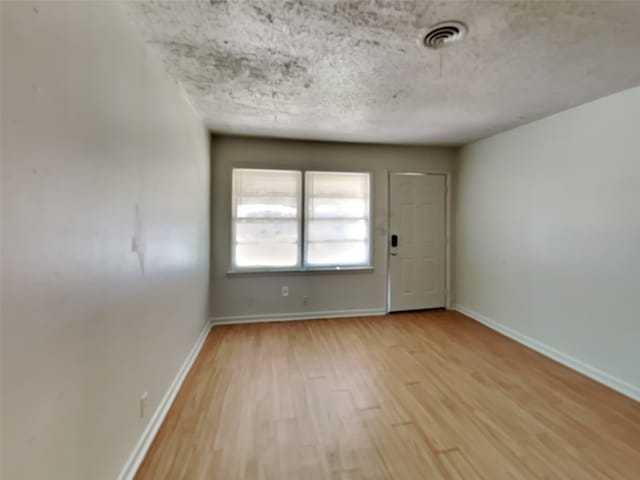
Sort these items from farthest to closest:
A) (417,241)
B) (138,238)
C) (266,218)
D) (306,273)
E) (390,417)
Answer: (417,241), (306,273), (266,218), (390,417), (138,238)

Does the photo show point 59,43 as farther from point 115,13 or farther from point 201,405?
point 201,405

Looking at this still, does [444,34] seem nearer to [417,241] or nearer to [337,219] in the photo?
[337,219]

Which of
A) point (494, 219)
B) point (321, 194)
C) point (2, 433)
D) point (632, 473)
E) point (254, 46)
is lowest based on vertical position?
point (632, 473)

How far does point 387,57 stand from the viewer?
6.19ft

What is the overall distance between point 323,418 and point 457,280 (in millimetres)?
3222

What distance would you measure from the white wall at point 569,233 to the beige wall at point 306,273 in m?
1.19

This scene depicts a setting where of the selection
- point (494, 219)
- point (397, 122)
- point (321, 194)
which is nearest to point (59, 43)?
point (397, 122)

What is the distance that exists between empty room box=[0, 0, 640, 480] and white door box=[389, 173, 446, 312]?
0.32 ft

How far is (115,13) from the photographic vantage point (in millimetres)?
1396

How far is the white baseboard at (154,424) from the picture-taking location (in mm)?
1537

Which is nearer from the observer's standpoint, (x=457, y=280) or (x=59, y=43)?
(x=59, y=43)

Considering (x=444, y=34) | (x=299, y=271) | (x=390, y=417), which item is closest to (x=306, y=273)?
(x=299, y=271)

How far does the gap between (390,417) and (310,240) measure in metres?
2.42

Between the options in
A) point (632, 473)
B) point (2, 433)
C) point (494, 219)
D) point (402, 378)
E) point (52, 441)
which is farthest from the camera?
point (494, 219)
